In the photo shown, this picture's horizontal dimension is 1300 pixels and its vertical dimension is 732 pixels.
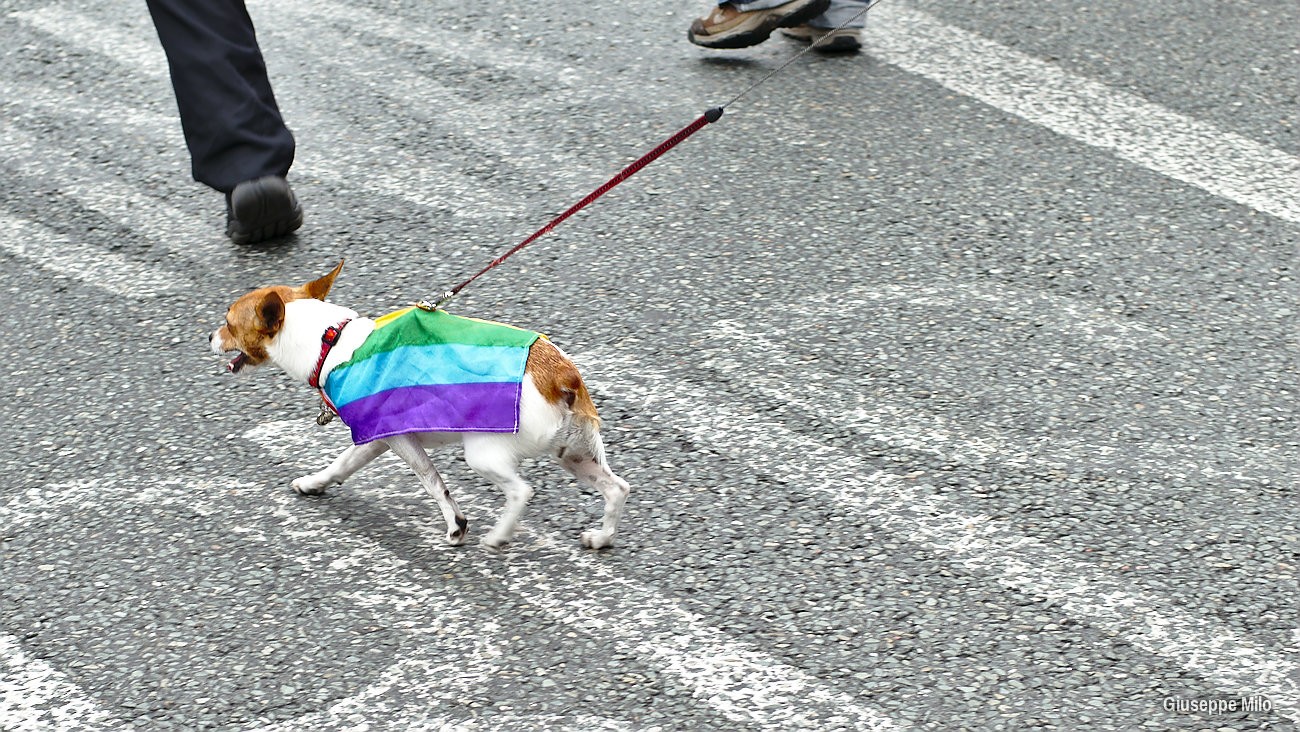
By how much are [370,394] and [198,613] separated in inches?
23.9

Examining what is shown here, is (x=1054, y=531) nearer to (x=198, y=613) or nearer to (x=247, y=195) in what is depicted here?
(x=198, y=613)

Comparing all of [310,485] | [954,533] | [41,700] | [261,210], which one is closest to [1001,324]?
[954,533]

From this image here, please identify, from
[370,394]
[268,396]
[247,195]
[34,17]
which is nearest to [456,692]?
[370,394]

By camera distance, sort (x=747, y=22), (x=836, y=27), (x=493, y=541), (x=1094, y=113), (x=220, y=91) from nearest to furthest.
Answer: (x=493, y=541) → (x=220, y=91) → (x=1094, y=113) → (x=747, y=22) → (x=836, y=27)

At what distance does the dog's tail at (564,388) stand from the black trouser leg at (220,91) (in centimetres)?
199

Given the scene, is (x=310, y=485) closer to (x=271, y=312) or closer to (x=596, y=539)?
(x=271, y=312)

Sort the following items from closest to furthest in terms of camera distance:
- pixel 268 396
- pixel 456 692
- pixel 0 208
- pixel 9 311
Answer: pixel 456 692, pixel 268 396, pixel 9 311, pixel 0 208

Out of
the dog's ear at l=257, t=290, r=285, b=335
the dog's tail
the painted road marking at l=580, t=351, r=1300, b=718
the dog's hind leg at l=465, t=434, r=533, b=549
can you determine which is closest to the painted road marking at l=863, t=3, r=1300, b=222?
the painted road marking at l=580, t=351, r=1300, b=718

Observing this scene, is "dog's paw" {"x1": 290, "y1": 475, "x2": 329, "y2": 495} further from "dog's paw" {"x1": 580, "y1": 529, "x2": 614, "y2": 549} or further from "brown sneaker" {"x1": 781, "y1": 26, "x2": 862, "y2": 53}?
"brown sneaker" {"x1": 781, "y1": 26, "x2": 862, "y2": 53}

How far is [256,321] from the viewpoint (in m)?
3.28

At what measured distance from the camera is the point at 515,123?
5.69 meters

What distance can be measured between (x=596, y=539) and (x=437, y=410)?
0.53 meters

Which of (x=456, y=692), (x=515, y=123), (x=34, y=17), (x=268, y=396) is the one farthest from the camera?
(x=34, y=17)

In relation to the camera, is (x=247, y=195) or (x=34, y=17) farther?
(x=34, y=17)
